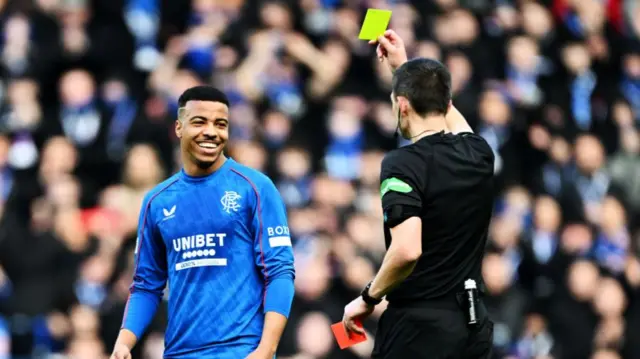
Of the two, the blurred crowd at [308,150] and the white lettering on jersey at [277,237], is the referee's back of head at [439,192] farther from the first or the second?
the blurred crowd at [308,150]

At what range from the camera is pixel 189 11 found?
14.2 metres

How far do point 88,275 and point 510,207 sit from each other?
15.5 ft

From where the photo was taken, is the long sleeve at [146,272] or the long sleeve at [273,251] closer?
the long sleeve at [273,251]

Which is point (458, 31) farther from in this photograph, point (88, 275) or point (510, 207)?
point (88, 275)

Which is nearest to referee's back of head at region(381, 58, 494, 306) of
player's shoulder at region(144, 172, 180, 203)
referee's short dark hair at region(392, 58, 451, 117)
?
referee's short dark hair at region(392, 58, 451, 117)

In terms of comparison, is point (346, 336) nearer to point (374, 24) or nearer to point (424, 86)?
point (424, 86)

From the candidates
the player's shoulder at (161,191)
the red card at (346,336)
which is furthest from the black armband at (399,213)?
the player's shoulder at (161,191)

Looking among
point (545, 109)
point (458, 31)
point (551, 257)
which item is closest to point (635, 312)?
point (551, 257)

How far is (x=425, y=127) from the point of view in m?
6.28

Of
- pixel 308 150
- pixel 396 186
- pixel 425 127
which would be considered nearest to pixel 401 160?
pixel 396 186

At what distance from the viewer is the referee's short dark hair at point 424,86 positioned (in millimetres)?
6246

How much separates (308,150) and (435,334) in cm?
697

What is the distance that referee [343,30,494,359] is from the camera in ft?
20.3

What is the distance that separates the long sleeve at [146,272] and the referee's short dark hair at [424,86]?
1337mm
